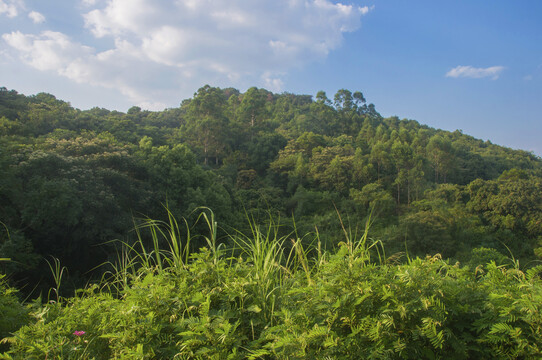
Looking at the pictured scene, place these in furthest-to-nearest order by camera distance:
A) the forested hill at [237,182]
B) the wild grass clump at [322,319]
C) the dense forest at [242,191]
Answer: the forested hill at [237,182] < the dense forest at [242,191] < the wild grass clump at [322,319]

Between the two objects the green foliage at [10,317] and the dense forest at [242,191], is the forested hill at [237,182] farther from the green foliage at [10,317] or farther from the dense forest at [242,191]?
the green foliage at [10,317]

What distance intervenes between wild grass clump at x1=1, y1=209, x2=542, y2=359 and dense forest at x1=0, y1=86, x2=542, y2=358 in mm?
30

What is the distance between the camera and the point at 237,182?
20328 millimetres

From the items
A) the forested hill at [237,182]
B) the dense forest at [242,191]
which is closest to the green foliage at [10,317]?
the dense forest at [242,191]

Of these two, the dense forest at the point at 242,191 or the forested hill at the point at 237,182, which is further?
the forested hill at the point at 237,182

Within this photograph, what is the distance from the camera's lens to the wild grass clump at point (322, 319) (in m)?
0.91

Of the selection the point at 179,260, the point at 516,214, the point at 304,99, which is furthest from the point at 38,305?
the point at 304,99

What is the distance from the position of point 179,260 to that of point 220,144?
22969 mm

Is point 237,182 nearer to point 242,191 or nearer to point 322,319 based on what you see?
point 242,191

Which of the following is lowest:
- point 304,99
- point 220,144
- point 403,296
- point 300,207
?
point 300,207

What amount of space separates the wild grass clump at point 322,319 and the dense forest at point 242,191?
30 mm

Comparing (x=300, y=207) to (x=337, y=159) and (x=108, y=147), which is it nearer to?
(x=337, y=159)

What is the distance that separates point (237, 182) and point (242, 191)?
2.03 m

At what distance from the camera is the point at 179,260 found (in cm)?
145
